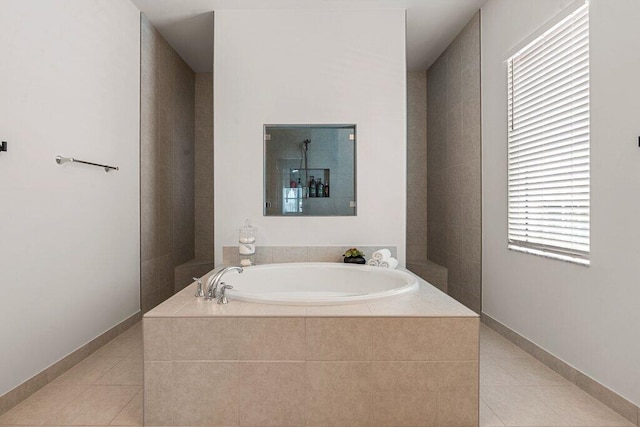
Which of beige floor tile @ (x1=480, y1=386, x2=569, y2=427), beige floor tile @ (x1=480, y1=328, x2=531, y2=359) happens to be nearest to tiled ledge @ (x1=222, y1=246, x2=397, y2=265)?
beige floor tile @ (x1=480, y1=328, x2=531, y2=359)

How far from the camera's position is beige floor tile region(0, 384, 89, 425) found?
172 cm

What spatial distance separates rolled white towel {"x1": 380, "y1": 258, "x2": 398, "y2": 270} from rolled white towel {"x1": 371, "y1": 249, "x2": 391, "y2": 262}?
0.02 meters

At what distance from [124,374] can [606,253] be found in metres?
2.59

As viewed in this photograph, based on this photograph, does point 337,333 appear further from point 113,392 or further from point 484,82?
point 484,82

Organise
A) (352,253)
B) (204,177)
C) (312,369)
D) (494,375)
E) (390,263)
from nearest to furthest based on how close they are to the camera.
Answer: (312,369) → (494,375) → (390,263) → (352,253) → (204,177)

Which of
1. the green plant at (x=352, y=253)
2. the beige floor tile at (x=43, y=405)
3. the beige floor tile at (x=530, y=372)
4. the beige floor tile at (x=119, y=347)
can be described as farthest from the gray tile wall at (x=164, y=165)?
the beige floor tile at (x=530, y=372)

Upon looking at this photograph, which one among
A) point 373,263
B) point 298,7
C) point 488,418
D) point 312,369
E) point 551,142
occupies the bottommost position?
point 488,418

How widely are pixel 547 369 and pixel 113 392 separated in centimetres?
239

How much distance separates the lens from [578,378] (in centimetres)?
202

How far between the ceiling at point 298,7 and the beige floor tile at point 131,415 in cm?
272

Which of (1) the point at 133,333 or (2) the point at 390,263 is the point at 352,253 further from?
(1) the point at 133,333

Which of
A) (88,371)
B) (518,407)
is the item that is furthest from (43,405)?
(518,407)

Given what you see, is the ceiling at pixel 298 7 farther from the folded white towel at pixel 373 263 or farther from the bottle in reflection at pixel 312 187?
the folded white towel at pixel 373 263

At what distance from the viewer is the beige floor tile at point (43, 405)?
1720 mm
